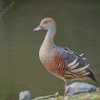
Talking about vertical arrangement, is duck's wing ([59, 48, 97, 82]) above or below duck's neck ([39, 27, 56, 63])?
below

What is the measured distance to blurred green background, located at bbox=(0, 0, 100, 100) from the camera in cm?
233

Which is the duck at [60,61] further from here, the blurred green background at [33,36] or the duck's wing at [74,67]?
the blurred green background at [33,36]

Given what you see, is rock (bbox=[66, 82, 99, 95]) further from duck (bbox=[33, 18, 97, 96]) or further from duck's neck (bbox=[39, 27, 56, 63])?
duck's neck (bbox=[39, 27, 56, 63])

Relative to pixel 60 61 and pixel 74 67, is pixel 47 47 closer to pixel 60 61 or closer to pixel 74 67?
pixel 60 61

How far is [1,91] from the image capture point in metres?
2.34

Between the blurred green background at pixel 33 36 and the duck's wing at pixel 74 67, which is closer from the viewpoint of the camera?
the duck's wing at pixel 74 67

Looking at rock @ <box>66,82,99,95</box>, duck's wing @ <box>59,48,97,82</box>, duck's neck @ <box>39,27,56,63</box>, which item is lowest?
rock @ <box>66,82,99,95</box>

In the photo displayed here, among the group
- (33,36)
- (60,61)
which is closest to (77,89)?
(60,61)

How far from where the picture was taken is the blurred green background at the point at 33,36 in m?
2.33

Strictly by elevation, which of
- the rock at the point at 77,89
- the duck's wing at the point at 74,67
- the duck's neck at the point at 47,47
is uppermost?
the duck's neck at the point at 47,47

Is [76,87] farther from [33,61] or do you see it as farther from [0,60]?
[0,60]

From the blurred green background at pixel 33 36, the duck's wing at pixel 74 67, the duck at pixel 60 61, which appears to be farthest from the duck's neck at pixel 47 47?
the blurred green background at pixel 33 36

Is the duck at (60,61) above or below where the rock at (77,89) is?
above

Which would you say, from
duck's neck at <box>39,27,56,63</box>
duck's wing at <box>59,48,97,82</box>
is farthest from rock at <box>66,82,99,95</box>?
duck's neck at <box>39,27,56,63</box>
